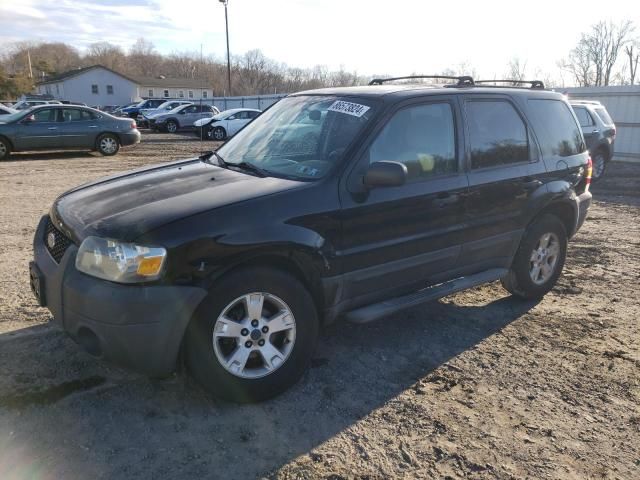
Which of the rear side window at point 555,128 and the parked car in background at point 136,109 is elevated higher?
the parked car in background at point 136,109

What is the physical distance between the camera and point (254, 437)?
2.90 meters

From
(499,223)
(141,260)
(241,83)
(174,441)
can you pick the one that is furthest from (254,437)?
(241,83)

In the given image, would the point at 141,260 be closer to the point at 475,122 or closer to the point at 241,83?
the point at 475,122

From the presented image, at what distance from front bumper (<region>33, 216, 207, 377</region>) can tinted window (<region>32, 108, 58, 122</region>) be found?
14003mm

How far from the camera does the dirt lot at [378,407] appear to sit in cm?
270

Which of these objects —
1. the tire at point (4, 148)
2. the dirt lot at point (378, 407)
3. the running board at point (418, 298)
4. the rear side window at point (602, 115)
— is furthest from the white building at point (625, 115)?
the tire at point (4, 148)

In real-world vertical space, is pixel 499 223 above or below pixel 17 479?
above

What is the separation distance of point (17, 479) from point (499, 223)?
3682 millimetres

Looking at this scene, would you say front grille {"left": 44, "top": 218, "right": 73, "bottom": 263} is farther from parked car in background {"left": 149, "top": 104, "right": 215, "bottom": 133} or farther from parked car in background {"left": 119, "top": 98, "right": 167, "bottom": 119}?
parked car in background {"left": 119, "top": 98, "right": 167, "bottom": 119}

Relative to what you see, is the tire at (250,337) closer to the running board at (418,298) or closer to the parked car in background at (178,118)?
the running board at (418,298)

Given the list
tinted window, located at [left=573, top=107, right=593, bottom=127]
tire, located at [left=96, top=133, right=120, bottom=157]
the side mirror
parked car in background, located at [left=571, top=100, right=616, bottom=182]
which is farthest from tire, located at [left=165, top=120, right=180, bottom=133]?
the side mirror

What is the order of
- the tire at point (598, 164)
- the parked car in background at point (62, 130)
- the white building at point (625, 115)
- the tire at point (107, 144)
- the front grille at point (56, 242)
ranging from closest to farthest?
the front grille at point (56, 242) < the tire at point (598, 164) < the parked car in background at point (62, 130) < the tire at point (107, 144) < the white building at point (625, 115)

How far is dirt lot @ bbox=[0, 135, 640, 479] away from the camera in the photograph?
106 inches

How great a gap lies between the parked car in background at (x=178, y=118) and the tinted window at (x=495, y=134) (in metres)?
26.2
